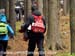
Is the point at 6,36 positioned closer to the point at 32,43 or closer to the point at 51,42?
the point at 32,43

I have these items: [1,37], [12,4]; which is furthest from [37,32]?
[12,4]

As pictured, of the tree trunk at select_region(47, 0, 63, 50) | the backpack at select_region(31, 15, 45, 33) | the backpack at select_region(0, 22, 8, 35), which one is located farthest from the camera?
the tree trunk at select_region(47, 0, 63, 50)

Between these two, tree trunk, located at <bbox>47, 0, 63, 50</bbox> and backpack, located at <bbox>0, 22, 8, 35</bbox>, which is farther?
tree trunk, located at <bbox>47, 0, 63, 50</bbox>

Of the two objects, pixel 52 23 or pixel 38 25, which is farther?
pixel 52 23

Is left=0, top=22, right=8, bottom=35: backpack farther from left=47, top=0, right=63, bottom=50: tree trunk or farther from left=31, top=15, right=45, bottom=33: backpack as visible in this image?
left=47, top=0, right=63, bottom=50: tree trunk

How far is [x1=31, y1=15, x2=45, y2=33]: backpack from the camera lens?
13141 millimetres

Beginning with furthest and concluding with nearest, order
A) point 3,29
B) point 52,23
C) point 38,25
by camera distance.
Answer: point 52,23 → point 38,25 → point 3,29

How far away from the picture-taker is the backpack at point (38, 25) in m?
13.1

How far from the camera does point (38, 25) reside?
43.3ft

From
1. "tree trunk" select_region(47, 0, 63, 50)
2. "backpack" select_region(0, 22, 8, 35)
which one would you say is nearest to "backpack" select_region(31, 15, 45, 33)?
"backpack" select_region(0, 22, 8, 35)

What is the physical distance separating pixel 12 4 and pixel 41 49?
7889mm

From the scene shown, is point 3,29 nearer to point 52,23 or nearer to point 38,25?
point 38,25

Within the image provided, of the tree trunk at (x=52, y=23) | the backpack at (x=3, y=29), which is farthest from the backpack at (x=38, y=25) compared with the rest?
the tree trunk at (x=52, y=23)

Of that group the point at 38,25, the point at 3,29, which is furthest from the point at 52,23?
the point at 3,29
